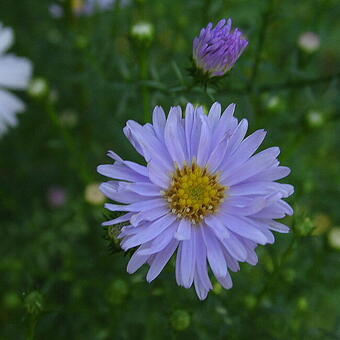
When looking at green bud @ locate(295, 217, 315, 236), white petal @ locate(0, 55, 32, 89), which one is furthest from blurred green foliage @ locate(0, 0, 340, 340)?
white petal @ locate(0, 55, 32, 89)

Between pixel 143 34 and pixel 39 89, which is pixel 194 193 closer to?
pixel 143 34

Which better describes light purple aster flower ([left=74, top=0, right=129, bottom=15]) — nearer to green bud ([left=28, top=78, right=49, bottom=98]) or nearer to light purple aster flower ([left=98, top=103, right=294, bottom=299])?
green bud ([left=28, top=78, right=49, bottom=98])

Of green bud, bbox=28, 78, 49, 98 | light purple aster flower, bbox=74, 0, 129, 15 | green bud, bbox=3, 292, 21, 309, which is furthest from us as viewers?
light purple aster flower, bbox=74, 0, 129, 15

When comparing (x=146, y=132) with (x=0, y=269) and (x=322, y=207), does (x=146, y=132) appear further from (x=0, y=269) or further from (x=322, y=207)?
(x=322, y=207)

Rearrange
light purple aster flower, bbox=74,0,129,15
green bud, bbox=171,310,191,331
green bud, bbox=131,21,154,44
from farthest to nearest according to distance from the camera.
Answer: light purple aster flower, bbox=74,0,129,15, green bud, bbox=131,21,154,44, green bud, bbox=171,310,191,331

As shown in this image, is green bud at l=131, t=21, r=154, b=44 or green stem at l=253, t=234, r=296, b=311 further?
green bud at l=131, t=21, r=154, b=44

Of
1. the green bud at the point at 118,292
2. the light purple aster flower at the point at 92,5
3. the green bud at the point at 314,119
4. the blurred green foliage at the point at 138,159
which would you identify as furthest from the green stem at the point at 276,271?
the light purple aster flower at the point at 92,5

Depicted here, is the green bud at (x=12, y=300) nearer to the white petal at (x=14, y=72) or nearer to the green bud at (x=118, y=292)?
the green bud at (x=118, y=292)

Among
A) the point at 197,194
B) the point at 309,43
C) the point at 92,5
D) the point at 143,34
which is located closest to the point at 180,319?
the point at 197,194
